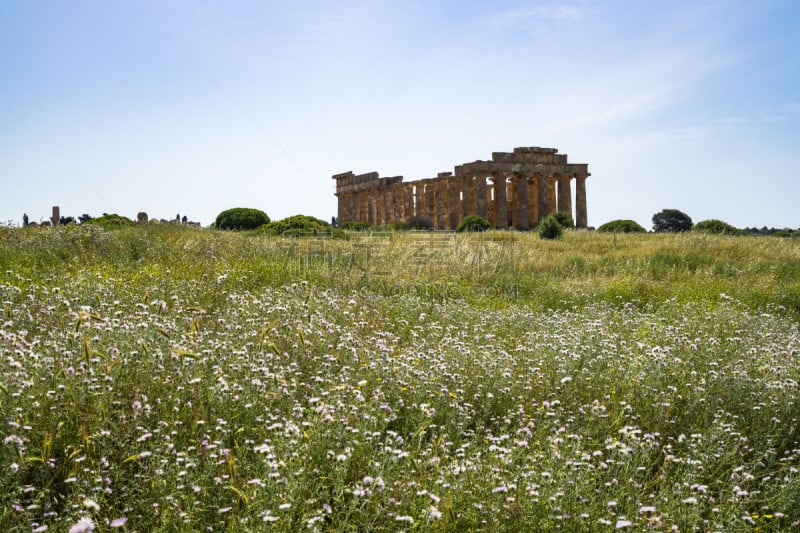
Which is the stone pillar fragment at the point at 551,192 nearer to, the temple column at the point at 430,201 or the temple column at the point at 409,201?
the temple column at the point at 430,201

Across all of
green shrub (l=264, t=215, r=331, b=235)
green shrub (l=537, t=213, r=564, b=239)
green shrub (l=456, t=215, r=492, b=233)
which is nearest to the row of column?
green shrub (l=456, t=215, r=492, b=233)

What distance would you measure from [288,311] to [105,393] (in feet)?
9.05

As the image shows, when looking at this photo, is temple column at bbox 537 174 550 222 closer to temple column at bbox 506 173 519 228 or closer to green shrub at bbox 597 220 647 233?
temple column at bbox 506 173 519 228

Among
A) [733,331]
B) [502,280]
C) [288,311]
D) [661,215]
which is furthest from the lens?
[661,215]

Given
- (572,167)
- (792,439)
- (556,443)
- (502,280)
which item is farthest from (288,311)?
(572,167)

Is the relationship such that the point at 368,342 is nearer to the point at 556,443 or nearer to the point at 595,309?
the point at 556,443

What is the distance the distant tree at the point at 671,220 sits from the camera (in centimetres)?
4919

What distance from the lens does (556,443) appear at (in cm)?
405

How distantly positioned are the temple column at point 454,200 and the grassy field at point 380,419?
107ft

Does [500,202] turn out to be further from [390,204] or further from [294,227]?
[294,227]

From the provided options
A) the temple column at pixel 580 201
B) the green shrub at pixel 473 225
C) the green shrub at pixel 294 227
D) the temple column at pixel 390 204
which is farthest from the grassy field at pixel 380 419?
the temple column at pixel 390 204

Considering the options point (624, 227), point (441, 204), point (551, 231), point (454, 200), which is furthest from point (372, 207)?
point (551, 231)

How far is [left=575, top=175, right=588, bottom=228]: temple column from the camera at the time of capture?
40.0 metres

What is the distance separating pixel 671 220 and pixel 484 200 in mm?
19899
